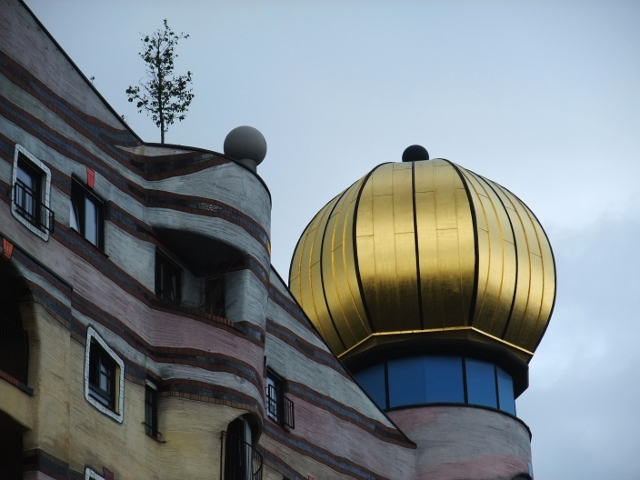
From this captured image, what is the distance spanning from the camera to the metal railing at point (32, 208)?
677 inches

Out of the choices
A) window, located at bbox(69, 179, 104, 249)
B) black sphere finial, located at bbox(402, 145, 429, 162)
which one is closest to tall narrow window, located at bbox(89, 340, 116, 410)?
window, located at bbox(69, 179, 104, 249)

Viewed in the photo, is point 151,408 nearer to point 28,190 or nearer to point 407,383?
point 28,190

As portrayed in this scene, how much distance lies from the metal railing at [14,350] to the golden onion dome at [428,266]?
11.1m

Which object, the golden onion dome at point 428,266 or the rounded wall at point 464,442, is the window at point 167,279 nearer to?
the rounded wall at point 464,442

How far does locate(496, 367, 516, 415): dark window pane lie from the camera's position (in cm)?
2717

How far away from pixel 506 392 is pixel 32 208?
483 inches

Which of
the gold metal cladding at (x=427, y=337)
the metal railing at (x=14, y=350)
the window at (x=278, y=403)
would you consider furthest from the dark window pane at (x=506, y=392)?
the metal railing at (x=14, y=350)

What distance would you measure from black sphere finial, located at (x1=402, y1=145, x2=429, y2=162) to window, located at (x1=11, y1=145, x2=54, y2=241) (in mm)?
13257

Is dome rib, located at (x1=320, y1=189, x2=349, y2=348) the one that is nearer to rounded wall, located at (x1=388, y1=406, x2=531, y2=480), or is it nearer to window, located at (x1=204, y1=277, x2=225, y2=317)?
rounded wall, located at (x1=388, y1=406, x2=531, y2=480)

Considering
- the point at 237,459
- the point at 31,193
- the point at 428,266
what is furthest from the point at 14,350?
the point at 428,266

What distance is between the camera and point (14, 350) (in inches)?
660

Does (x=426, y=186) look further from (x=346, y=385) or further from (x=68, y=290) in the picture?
(x=68, y=290)

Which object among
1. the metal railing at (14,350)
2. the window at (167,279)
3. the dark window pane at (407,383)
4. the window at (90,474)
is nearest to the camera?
the metal railing at (14,350)

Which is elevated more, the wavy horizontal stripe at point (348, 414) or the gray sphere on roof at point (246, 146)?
the gray sphere on roof at point (246, 146)
